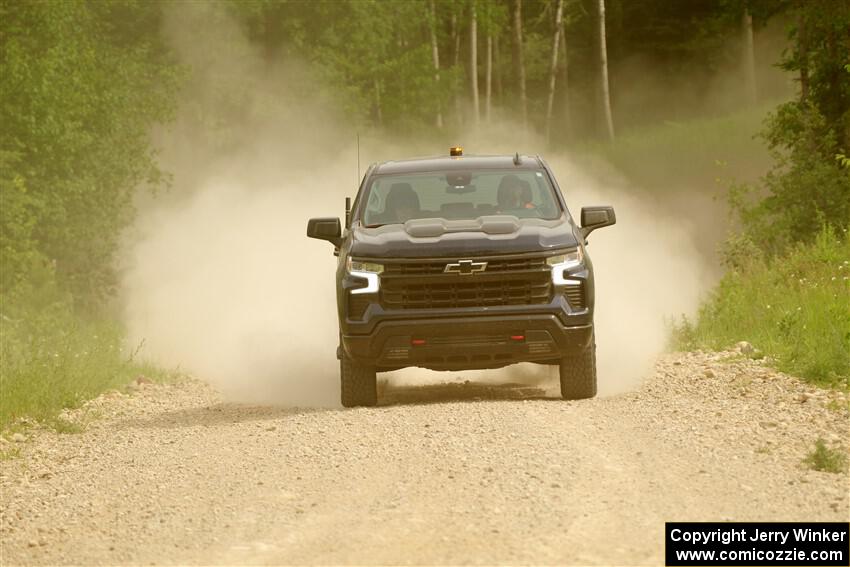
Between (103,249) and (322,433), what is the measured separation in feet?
Result: 75.5

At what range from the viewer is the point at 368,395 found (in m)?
12.8

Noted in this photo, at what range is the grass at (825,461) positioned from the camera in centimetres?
923

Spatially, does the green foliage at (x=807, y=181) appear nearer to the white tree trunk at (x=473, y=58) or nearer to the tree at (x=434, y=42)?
the white tree trunk at (x=473, y=58)

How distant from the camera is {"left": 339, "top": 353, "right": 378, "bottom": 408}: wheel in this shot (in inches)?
503

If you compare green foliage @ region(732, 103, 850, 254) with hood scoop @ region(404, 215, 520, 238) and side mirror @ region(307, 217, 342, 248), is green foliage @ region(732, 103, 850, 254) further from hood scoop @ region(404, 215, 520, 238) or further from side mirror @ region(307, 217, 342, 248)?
side mirror @ region(307, 217, 342, 248)

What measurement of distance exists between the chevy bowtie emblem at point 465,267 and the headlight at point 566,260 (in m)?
0.56

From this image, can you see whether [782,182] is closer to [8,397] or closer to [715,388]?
[715,388]

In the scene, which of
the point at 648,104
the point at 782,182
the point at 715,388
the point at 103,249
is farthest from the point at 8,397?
the point at 648,104

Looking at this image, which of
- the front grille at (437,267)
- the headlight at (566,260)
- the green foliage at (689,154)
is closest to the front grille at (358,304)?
the front grille at (437,267)

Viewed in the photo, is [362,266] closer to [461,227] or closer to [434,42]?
[461,227]

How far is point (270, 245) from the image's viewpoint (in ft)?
95.0

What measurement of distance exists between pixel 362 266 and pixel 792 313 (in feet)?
18.4
